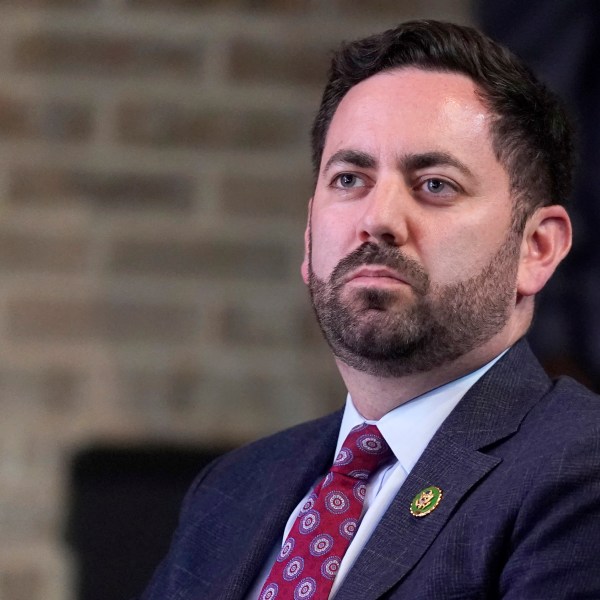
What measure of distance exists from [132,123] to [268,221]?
1.27 feet

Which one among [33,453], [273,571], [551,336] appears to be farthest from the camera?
[33,453]

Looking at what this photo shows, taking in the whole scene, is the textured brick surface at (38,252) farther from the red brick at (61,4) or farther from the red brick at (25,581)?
the red brick at (25,581)

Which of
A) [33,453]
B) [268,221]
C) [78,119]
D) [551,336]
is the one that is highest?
[78,119]

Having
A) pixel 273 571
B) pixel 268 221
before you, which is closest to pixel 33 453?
pixel 268 221

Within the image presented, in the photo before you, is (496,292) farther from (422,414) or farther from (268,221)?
(268,221)

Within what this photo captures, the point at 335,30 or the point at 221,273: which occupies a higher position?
the point at 335,30

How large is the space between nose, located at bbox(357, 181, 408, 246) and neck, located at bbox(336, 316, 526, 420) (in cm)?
20

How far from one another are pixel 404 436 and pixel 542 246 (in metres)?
0.36

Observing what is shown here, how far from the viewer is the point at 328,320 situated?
1649 millimetres

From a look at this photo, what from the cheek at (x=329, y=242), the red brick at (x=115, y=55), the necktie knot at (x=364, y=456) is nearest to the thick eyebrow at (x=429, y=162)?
the cheek at (x=329, y=242)

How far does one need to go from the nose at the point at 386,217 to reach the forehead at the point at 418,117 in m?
0.07

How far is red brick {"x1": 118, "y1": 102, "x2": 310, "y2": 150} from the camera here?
257 cm

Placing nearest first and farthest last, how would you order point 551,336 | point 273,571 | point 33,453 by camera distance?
point 273,571 < point 551,336 < point 33,453

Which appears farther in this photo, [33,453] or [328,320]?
[33,453]
